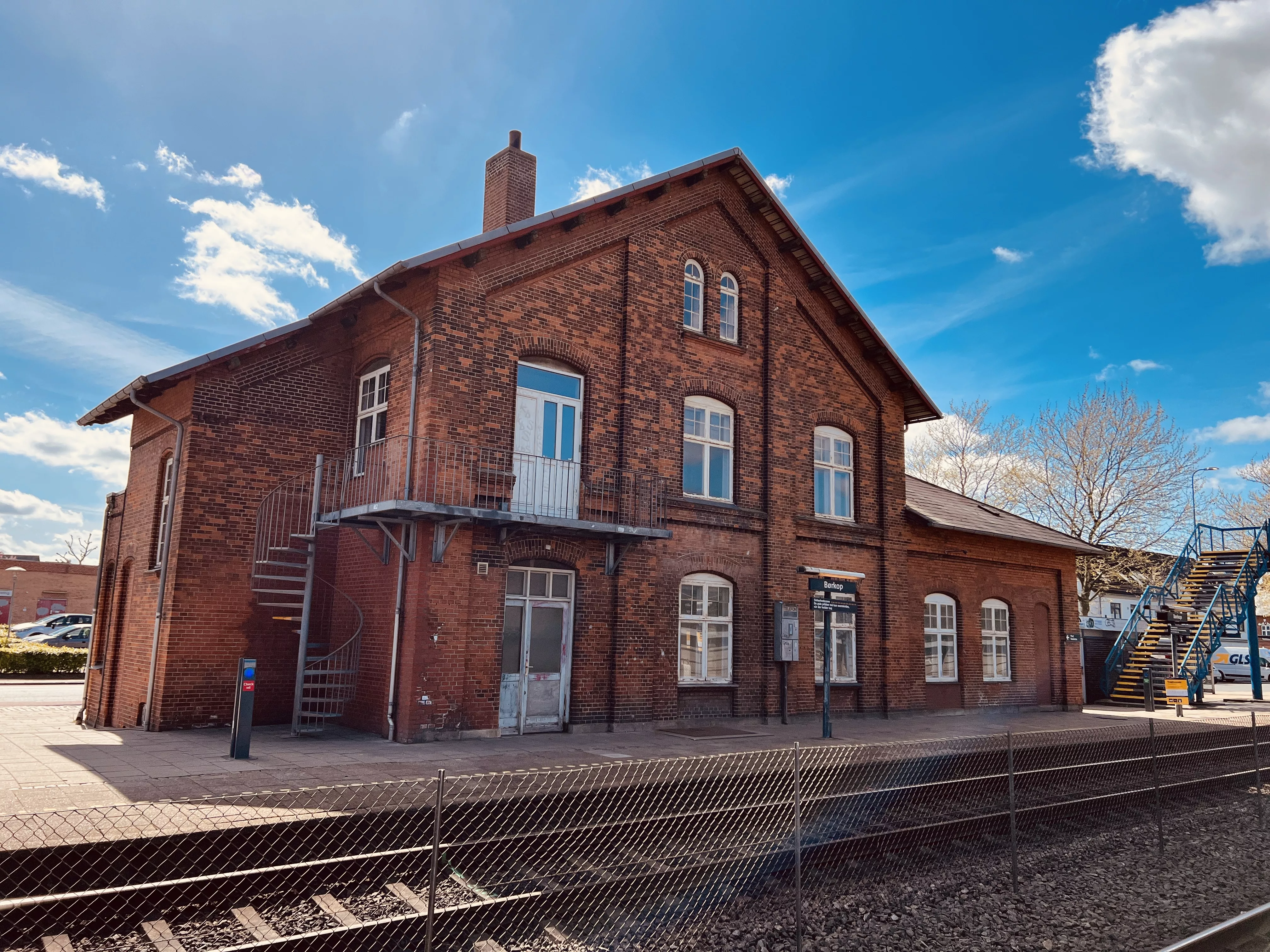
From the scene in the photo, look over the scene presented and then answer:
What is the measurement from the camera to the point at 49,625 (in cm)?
3778

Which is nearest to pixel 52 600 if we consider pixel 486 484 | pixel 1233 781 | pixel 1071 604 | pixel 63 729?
pixel 63 729

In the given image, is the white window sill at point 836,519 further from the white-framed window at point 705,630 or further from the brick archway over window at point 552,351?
the brick archway over window at point 552,351

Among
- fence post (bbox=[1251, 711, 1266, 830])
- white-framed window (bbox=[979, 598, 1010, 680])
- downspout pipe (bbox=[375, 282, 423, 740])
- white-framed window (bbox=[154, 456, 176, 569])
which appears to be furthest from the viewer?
white-framed window (bbox=[979, 598, 1010, 680])

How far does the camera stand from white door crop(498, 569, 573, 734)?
13.3 meters

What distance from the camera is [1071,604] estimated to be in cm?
2238

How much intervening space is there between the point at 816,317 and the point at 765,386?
94.3 inches

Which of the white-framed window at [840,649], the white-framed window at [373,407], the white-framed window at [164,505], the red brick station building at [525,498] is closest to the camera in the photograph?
the red brick station building at [525,498]

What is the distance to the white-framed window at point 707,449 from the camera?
15.9 m

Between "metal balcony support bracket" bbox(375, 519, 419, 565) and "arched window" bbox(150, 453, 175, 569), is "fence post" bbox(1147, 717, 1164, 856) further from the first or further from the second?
"arched window" bbox(150, 453, 175, 569)

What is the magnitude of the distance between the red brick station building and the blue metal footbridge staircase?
9.71 meters

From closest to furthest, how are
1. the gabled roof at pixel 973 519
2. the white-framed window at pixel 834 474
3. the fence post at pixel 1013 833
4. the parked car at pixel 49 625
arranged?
the fence post at pixel 1013 833
the white-framed window at pixel 834 474
the gabled roof at pixel 973 519
the parked car at pixel 49 625

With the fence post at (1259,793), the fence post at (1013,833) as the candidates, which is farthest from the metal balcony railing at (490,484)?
the fence post at (1259,793)

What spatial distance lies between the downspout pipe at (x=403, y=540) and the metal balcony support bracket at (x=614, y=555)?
10.4ft

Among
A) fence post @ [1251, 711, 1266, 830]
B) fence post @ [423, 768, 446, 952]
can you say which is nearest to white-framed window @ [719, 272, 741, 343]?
fence post @ [1251, 711, 1266, 830]
